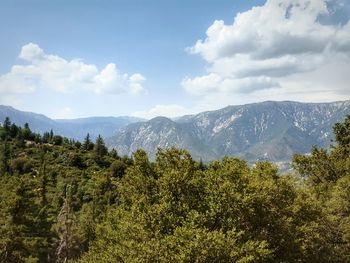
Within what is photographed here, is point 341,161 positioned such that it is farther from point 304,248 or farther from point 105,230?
point 105,230

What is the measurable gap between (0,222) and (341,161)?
58.1 m

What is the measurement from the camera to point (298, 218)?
43.8m

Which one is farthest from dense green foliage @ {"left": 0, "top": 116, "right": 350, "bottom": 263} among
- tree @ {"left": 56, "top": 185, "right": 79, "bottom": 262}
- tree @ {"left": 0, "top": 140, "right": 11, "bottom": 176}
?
tree @ {"left": 0, "top": 140, "right": 11, "bottom": 176}

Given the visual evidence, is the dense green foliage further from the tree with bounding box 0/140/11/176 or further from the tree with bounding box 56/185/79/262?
the tree with bounding box 0/140/11/176

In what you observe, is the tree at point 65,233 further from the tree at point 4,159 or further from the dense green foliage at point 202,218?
the tree at point 4,159

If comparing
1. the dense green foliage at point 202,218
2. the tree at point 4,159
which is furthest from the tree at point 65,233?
the tree at point 4,159

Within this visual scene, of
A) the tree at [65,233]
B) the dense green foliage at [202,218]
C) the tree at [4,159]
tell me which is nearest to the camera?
the dense green foliage at [202,218]

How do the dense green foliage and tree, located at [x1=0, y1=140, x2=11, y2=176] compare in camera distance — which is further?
tree, located at [x1=0, y1=140, x2=11, y2=176]

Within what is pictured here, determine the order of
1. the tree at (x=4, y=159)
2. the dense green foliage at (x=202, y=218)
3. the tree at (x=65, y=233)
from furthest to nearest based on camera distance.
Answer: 1. the tree at (x=4, y=159)
2. the tree at (x=65, y=233)
3. the dense green foliage at (x=202, y=218)

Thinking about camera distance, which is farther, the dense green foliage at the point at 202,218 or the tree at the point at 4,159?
the tree at the point at 4,159

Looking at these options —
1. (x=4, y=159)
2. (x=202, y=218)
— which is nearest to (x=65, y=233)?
(x=202, y=218)

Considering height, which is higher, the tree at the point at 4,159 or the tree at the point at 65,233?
the tree at the point at 4,159

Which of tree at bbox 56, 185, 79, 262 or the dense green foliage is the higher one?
the dense green foliage

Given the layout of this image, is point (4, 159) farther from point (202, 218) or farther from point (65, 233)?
point (202, 218)
